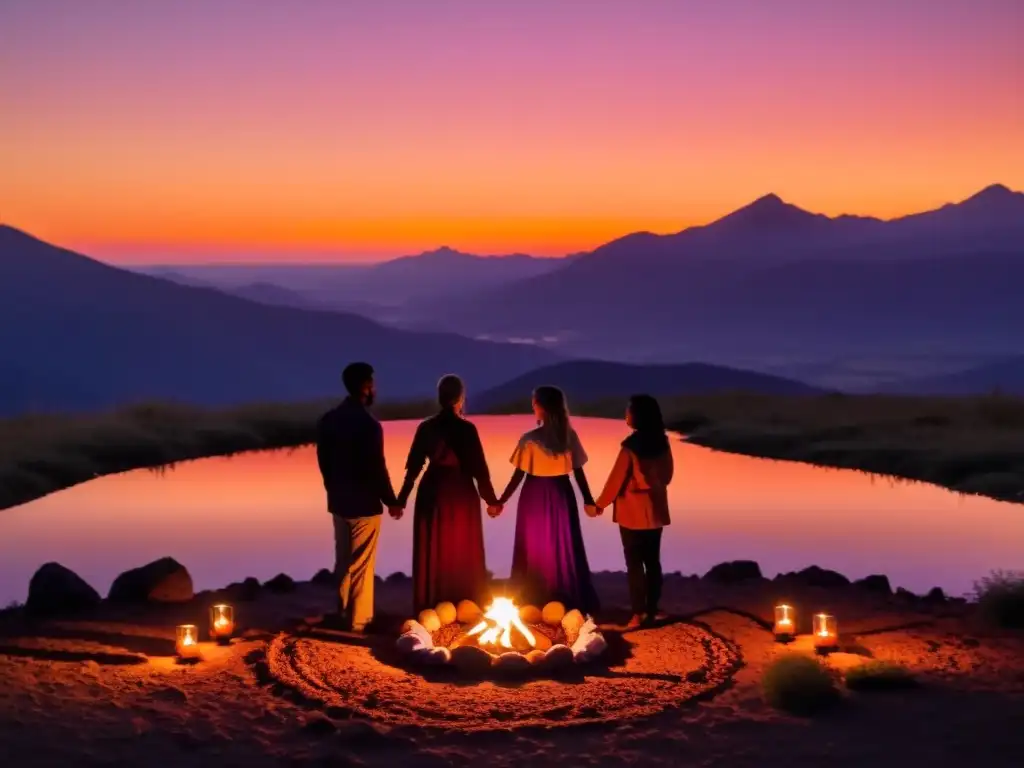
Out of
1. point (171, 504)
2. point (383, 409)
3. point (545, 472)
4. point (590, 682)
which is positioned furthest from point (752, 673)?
point (383, 409)

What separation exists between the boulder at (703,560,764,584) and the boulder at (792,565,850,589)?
42 centimetres

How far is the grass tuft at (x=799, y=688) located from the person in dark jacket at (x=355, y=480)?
334 centimetres

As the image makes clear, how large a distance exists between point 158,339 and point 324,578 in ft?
429

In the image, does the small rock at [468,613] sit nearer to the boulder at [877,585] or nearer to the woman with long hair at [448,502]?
the woman with long hair at [448,502]

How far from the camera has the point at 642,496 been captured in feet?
33.9

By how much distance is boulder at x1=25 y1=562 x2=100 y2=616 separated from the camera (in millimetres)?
11117

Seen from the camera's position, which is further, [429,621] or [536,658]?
[429,621]

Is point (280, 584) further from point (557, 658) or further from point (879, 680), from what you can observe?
point (879, 680)

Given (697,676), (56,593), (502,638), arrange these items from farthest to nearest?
1. (56,593)
2. (502,638)
3. (697,676)

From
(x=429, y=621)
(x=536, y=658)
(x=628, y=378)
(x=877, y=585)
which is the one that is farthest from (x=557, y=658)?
(x=628, y=378)

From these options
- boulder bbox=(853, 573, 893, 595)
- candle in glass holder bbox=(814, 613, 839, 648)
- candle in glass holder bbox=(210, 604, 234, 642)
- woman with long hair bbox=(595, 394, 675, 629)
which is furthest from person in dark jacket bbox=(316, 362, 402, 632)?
boulder bbox=(853, 573, 893, 595)

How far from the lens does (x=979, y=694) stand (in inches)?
339

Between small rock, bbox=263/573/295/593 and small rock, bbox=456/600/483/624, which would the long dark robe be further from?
small rock, bbox=263/573/295/593

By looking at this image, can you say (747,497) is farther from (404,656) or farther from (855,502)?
(404,656)
